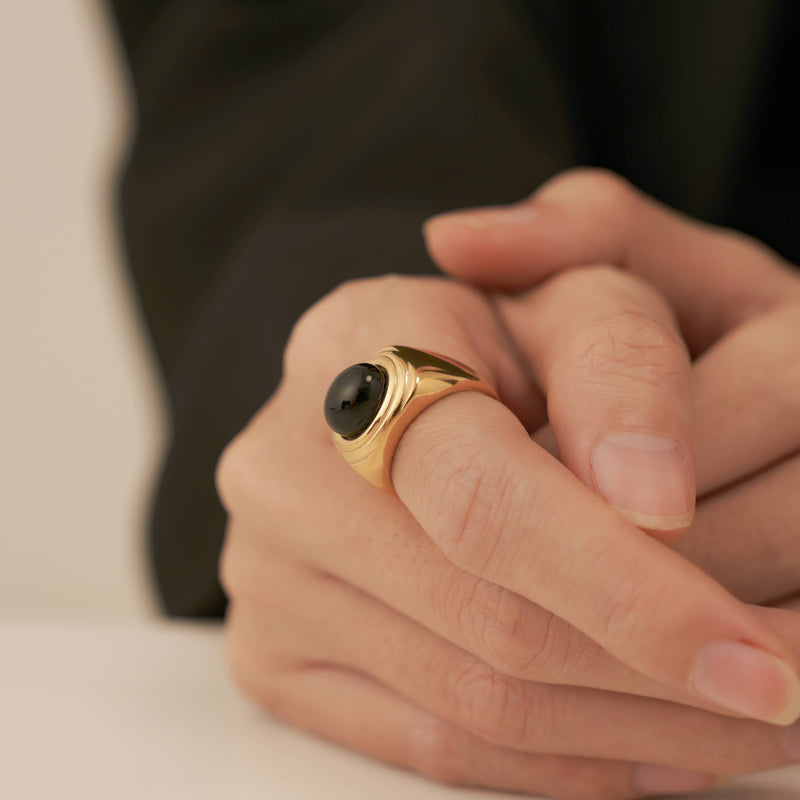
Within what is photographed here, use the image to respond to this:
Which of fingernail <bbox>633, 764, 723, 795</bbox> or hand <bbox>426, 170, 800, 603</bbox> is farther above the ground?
hand <bbox>426, 170, 800, 603</bbox>

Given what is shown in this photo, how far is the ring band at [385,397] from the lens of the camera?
465 mm

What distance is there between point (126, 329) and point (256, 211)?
5.87 ft

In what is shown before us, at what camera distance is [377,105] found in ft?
3.06

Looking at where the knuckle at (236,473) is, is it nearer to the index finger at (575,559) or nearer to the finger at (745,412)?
the index finger at (575,559)

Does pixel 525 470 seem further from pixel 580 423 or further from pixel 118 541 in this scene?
pixel 118 541

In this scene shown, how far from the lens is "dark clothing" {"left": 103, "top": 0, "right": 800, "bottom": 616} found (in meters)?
0.86

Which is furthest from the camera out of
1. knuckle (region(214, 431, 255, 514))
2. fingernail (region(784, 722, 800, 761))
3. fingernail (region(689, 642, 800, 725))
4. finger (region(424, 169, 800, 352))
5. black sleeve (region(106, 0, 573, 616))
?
A: black sleeve (region(106, 0, 573, 616))

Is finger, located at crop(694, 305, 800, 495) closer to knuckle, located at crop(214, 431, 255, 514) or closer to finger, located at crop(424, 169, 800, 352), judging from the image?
finger, located at crop(424, 169, 800, 352)

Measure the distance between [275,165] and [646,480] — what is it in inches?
26.4

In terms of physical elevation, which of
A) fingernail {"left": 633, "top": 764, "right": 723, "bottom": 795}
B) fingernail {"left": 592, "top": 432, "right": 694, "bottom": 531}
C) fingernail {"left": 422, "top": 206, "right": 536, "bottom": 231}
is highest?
fingernail {"left": 422, "top": 206, "right": 536, "bottom": 231}

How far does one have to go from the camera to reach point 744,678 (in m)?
0.38

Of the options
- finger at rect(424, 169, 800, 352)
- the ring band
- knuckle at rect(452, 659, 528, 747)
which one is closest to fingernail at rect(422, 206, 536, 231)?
finger at rect(424, 169, 800, 352)

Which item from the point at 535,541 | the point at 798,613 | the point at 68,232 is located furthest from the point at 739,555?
the point at 68,232

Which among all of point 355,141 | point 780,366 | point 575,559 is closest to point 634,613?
point 575,559
